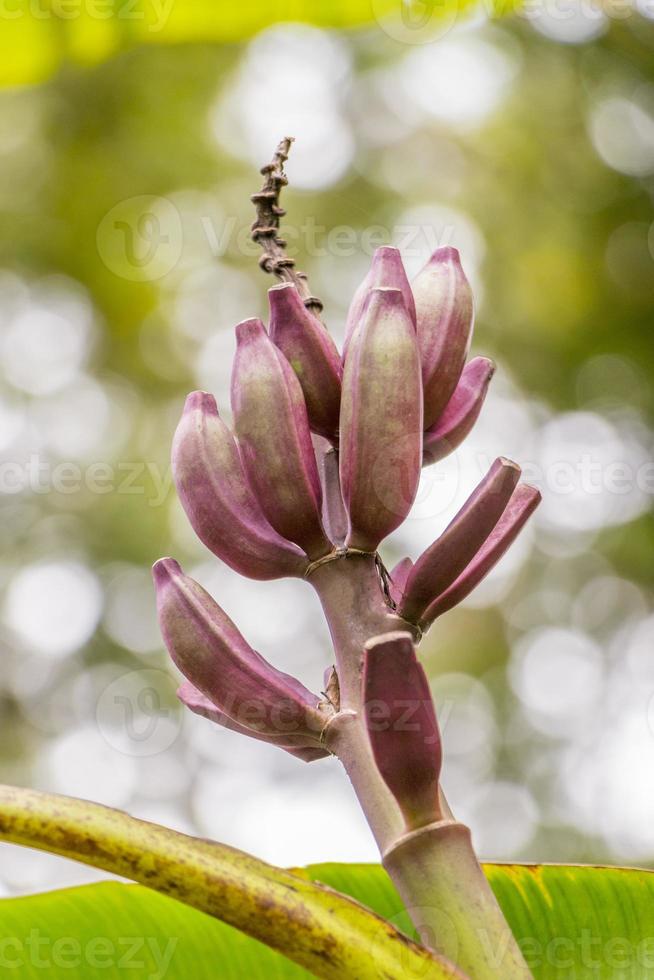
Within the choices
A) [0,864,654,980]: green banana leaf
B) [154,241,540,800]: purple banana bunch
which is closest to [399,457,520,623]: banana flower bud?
[154,241,540,800]: purple banana bunch

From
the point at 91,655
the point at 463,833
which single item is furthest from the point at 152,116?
the point at 463,833

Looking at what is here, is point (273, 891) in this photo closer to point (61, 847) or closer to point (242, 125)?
point (61, 847)

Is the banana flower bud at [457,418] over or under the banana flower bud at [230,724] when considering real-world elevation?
over

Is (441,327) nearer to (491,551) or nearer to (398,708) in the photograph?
(491,551)

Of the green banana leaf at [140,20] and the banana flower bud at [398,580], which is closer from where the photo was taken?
the banana flower bud at [398,580]

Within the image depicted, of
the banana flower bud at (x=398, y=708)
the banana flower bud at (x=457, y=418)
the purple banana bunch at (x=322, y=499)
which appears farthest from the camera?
the banana flower bud at (x=457, y=418)

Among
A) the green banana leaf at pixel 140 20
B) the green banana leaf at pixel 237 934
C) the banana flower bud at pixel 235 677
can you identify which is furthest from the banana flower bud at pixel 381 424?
the green banana leaf at pixel 140 20

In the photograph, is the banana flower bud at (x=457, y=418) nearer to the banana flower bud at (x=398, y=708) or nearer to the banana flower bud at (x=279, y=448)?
the banana flower bud at (x=279, y=448)

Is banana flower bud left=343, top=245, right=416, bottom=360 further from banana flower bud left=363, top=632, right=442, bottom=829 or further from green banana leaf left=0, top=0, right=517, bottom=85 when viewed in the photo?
green banana leaf left=0, top=0, right=517, bottom=85
